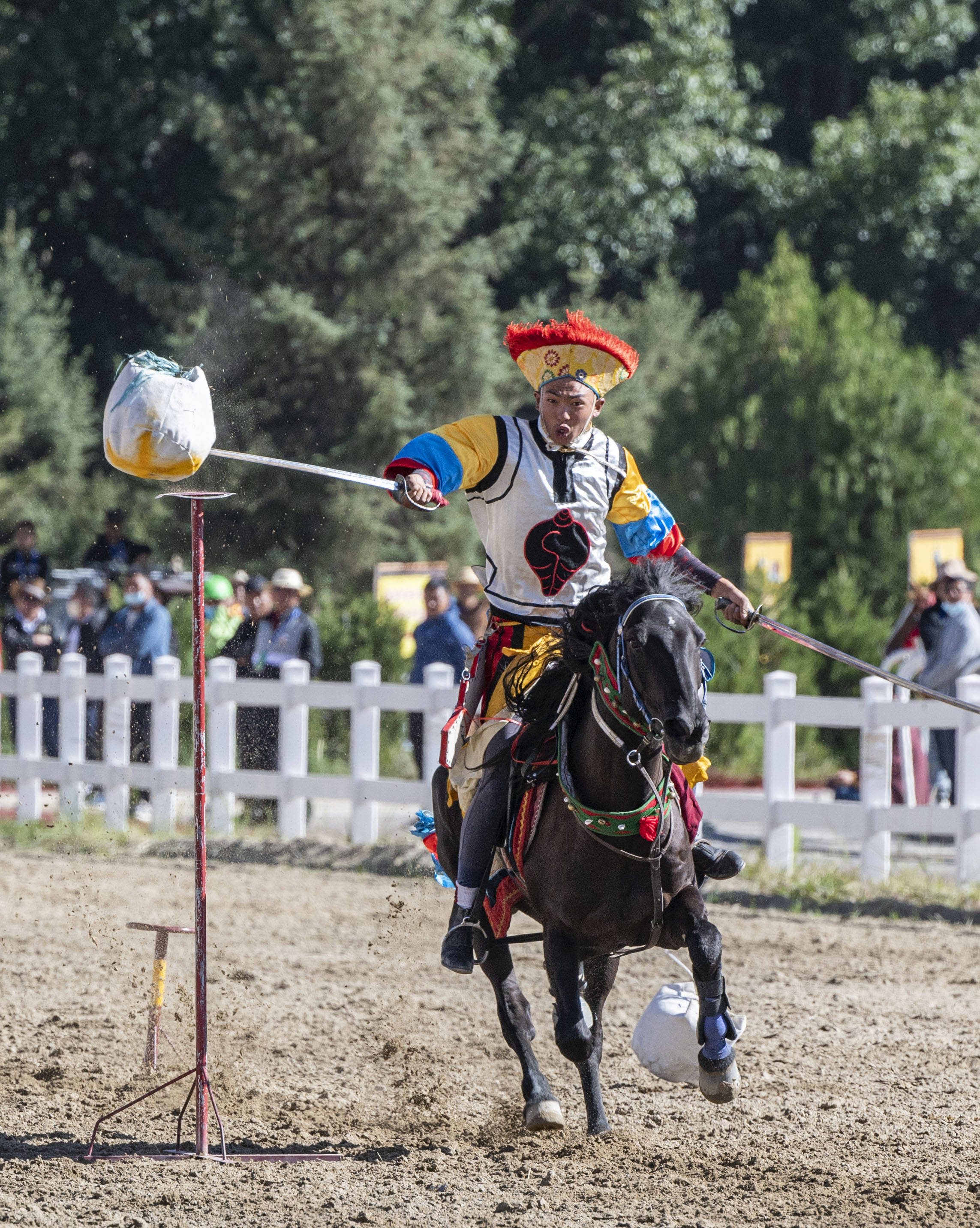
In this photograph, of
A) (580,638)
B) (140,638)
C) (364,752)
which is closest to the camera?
(580,638)

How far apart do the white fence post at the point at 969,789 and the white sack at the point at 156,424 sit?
5900 mm

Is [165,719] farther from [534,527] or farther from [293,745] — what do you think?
[534,527]

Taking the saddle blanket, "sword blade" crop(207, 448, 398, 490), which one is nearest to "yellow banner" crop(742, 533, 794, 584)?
the saddle blanket

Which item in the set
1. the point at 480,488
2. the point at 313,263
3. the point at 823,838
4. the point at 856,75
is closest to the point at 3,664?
the point at 823,838

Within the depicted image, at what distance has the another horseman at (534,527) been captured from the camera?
515 cm

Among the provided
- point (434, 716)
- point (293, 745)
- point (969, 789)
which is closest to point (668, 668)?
point (969, 789)

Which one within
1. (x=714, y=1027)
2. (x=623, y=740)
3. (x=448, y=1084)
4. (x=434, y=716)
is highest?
(x=623, y=740)

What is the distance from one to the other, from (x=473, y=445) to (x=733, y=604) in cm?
98

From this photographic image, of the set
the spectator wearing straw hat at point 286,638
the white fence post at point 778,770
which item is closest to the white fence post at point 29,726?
the spectator wearing straw hat at point 286,638

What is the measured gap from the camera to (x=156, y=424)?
457 cm

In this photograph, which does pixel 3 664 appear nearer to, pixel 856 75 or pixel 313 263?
pixel 313 263

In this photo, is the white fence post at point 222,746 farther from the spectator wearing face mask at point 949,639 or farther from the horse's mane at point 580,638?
the horse's mane at point 580,638

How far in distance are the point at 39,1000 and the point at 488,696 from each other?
301 cm

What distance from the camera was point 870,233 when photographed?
2955 cm
